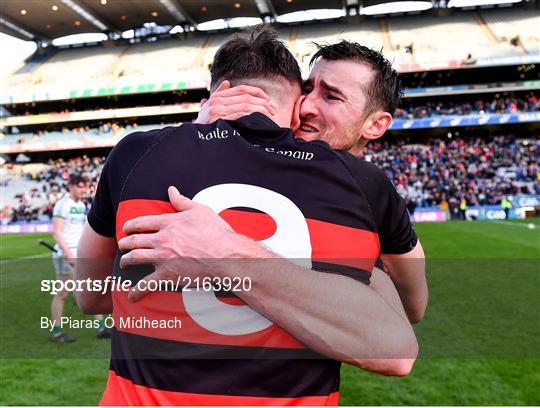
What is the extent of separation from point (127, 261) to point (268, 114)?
0.65m

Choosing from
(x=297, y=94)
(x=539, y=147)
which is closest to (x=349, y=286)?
(x=297, y=94)

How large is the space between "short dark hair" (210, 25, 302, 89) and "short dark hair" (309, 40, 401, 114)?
0.38m

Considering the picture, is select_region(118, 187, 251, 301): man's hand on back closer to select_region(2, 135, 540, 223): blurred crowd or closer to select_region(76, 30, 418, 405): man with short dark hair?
select_region(76, 30, 418, 405): man with short dark hair

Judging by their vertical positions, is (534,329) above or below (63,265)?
below

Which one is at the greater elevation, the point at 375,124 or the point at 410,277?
the point at 375,124

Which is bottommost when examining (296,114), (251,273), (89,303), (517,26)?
(89,303)

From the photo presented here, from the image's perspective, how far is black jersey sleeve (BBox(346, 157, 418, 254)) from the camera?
1.39m

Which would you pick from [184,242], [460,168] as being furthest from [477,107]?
[184,242]

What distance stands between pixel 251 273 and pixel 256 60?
0.80 m

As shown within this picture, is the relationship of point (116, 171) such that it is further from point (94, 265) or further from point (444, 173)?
point (444, 173)

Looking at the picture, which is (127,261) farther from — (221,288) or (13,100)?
(13,100)

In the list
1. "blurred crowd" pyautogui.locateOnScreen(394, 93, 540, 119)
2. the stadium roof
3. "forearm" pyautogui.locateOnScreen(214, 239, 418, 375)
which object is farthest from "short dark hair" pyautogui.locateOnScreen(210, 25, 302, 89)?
the stadium roof

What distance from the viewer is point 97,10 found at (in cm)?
4300

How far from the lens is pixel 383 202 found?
1.41 metres
